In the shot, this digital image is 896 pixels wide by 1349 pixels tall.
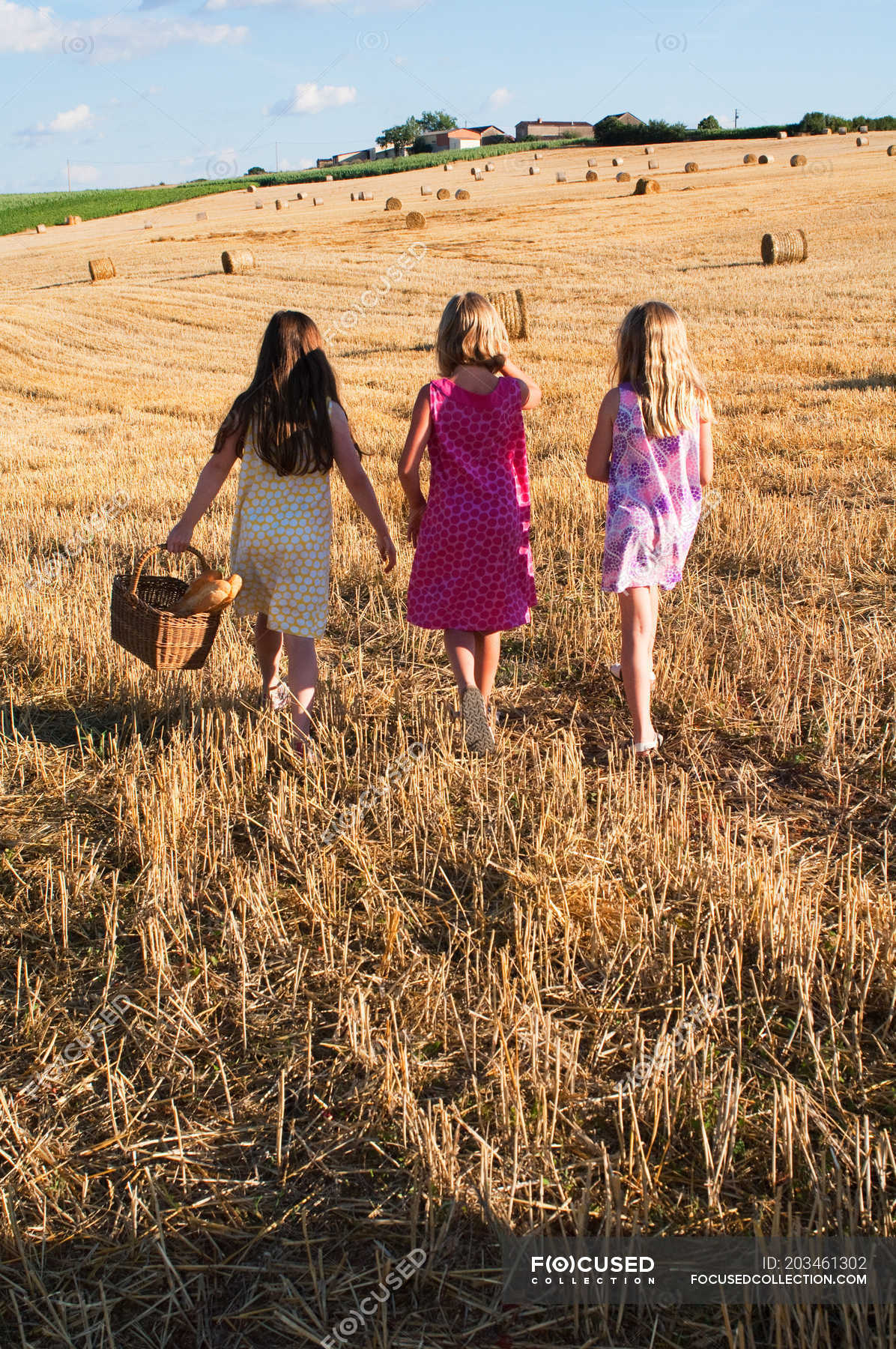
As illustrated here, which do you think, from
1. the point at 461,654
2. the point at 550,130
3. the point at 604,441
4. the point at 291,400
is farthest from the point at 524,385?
the point at 550,130

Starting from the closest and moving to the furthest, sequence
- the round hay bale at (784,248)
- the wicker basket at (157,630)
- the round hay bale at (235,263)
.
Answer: the wicker basket at (157,630)
the round hay bale at (784,248)
the round hay bale at (235,263)

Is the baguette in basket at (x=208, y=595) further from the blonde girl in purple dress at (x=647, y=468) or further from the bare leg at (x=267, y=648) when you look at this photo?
the blonde girl in purple dress at (x=647, y=468)

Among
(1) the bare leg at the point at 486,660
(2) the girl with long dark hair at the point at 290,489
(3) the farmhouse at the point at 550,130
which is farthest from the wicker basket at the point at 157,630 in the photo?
(3) the farmhouse at the point at 550,130

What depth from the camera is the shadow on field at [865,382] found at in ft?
37.8

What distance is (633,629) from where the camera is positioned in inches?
166

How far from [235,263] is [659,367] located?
25.9 metres

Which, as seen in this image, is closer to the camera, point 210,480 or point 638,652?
point 638,652

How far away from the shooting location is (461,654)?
14.8 feet

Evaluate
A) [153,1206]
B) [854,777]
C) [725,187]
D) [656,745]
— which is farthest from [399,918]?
[725,187]

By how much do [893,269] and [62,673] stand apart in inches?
821

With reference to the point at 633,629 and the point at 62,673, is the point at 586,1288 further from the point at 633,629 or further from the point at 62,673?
the point at 62,673

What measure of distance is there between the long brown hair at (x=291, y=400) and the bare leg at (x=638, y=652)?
1289 millimetres

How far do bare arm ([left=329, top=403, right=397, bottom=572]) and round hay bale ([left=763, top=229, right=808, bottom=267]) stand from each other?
22.4 meters

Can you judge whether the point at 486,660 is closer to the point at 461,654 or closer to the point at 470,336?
the point at 461,654
